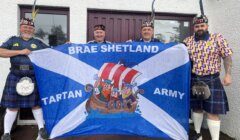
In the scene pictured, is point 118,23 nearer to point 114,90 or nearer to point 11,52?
point 114,90

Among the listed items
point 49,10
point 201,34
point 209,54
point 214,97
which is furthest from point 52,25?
point 214,97

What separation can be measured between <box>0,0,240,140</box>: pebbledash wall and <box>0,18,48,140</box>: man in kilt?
940 millimetres

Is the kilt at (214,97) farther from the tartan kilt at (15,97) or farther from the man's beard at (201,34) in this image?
the tartan kilt at (15,97)

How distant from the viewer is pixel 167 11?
16.3ft

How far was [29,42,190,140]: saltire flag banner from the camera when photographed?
3547 millimetres

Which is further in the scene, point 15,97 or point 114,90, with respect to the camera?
point 15,97

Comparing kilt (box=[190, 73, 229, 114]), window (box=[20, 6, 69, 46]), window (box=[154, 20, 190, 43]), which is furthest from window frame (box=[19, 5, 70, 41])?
kilt (box=[190, 73, 229, 114])

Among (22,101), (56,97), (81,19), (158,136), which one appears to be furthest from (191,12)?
(22,101)

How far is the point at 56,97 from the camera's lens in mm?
3535

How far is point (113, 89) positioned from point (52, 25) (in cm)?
197

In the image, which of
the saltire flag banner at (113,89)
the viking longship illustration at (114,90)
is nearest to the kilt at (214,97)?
the saltire flag banner at (113,89)

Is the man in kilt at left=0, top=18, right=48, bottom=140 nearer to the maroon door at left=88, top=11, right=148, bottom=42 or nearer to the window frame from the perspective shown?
the window frame

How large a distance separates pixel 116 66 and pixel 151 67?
441 mm

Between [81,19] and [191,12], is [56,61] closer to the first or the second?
[81,19]
